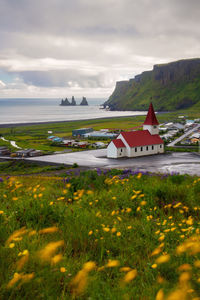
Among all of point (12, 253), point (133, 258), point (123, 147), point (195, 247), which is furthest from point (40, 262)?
point (123, 147)

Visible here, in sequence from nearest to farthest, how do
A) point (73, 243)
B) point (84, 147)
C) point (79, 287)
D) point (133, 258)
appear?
point (79, 287)
point (133, 258)
point (73, 243)
point (84, 147)

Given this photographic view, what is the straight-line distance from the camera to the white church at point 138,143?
50.7 metres

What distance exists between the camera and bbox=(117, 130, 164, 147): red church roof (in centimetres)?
5137

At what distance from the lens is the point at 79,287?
2.52 meters

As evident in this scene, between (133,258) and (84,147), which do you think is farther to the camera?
(84,147)

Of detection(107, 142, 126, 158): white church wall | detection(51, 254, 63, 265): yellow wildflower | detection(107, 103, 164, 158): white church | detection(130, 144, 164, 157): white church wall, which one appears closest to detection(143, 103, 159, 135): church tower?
detection(107, 103, 164, 158): white church

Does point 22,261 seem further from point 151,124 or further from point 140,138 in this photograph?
point 151,124

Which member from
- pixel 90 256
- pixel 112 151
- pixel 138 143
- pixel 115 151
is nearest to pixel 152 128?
pixel 138 143

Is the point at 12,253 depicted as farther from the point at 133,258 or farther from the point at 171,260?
the point at 171,260

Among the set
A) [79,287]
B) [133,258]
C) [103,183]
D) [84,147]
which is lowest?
→ [84,147]

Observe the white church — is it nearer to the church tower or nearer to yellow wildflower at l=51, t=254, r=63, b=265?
the church tower

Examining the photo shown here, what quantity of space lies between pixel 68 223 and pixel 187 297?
94.5 inches

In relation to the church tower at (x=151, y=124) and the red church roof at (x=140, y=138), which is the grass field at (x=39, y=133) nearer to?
the red church roof at (x=140, y=138)

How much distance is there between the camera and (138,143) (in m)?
51.7
